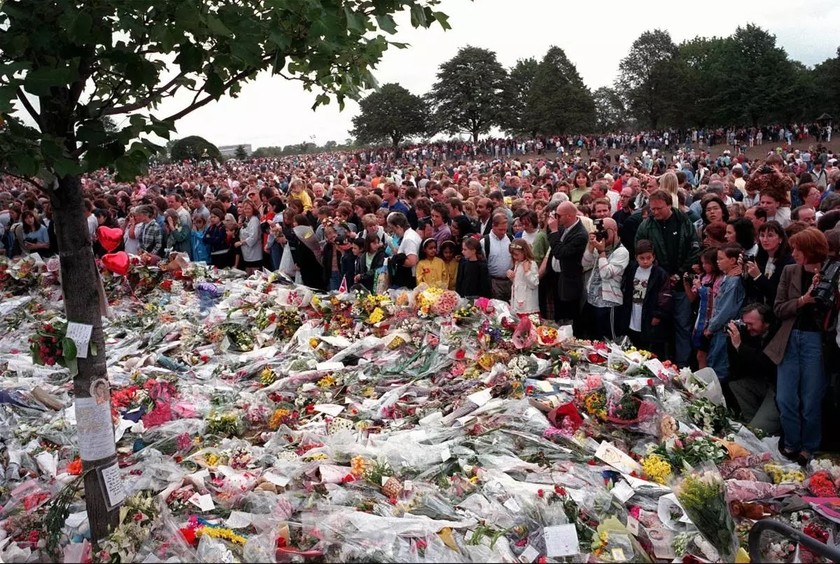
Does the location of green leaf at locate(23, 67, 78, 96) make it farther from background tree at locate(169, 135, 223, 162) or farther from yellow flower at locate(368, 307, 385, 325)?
yellow flower at locate(368, 307, 385, 325)

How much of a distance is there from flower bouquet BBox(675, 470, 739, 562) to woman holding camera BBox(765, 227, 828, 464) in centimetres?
175

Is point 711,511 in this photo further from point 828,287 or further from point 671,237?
point 671,237

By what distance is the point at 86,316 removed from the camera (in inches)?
126

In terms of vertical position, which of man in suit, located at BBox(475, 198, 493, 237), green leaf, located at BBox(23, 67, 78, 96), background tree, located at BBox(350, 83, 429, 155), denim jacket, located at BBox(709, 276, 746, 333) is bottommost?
denim jacket, located at BBox(709, 276, 746, 333)

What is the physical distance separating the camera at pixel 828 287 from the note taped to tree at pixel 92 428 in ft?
15.1

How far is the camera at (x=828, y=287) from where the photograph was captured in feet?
15.6

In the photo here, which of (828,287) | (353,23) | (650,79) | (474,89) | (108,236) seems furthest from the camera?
(474,89)

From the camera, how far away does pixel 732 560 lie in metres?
3.25

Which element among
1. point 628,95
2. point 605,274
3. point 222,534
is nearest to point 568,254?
point 605,274

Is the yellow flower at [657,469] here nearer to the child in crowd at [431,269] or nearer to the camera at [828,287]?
the camera at [828,287]

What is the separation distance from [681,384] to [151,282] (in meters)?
7.29

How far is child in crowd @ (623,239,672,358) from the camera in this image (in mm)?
6402

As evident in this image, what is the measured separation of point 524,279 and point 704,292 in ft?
6.03

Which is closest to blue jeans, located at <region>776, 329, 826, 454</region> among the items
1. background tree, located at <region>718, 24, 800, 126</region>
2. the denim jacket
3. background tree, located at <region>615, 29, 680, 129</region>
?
the denim jacket
